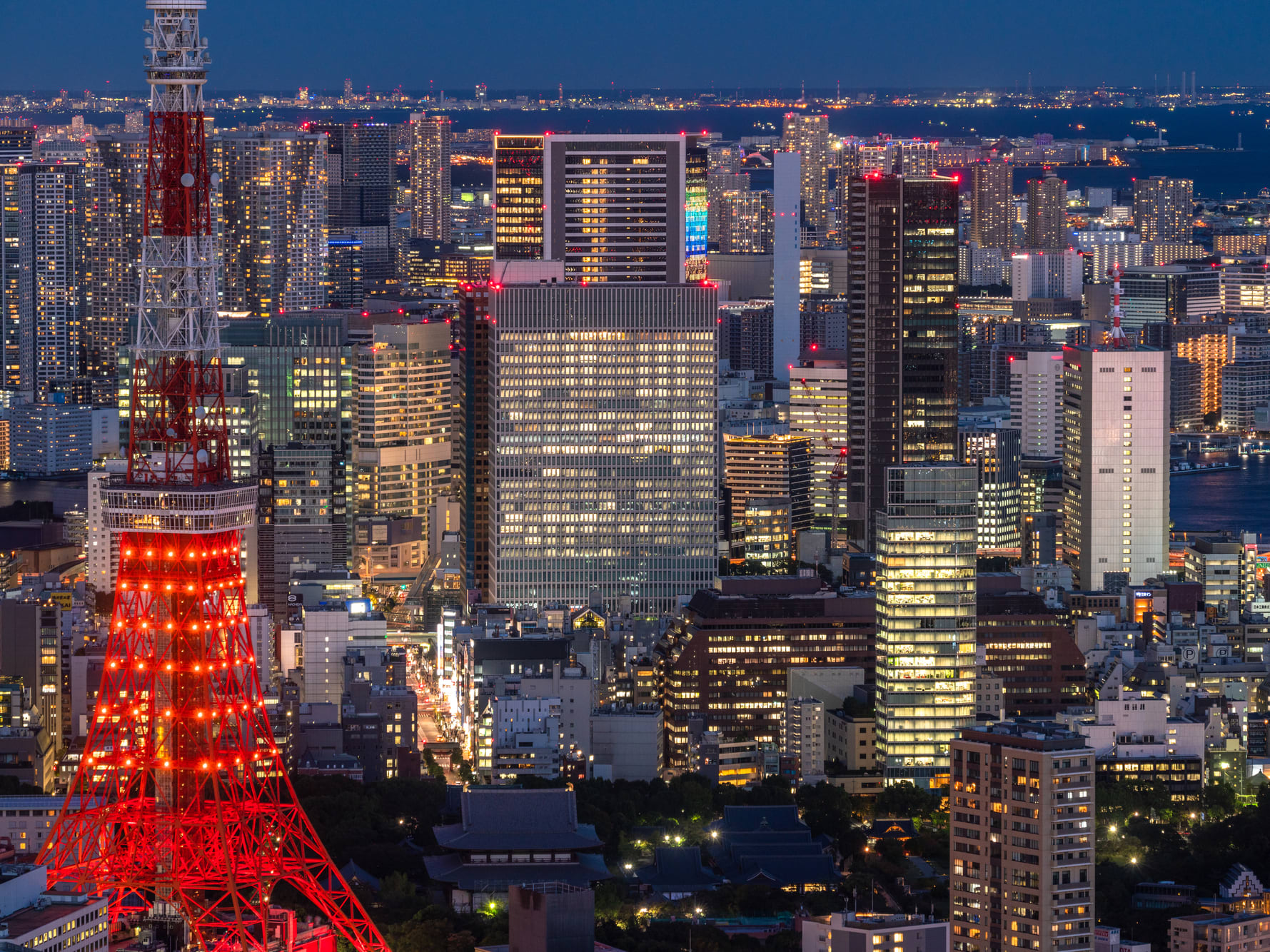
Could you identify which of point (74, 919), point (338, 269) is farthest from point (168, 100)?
point (338, 269)

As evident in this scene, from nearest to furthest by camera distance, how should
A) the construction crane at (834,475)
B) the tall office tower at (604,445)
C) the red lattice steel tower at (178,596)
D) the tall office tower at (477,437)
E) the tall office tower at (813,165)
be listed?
the red lattice steel tower at (178,596) → the tall office tower at (604,445) → the tall office tower at (477,437) → the construction crane at (834,475) → the tall office tower at (813,165)

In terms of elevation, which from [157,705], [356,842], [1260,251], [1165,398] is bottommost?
[356,842]

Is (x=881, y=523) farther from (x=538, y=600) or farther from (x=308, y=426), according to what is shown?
(x=308, y=426)

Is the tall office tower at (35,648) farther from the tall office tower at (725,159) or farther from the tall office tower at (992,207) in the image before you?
the tall office tower at (992,207)

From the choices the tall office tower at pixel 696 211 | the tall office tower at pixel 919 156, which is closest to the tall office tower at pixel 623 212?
the tall office tower at pixel 696 211

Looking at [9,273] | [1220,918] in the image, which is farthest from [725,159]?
[1220,918]

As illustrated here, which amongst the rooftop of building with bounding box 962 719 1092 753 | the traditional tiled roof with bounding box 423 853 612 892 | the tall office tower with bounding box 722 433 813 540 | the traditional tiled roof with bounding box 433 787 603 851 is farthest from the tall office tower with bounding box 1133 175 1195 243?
the rooftop of building with bounding box 962 719 1092 753
